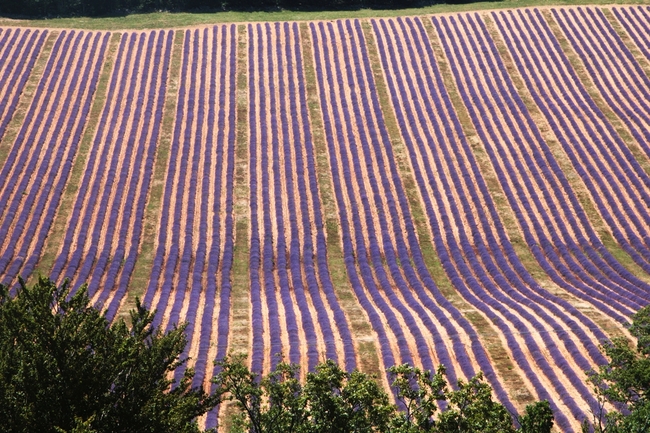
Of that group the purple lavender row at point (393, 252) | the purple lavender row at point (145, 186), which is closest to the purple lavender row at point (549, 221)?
the purple lavender row at point (393, 252)

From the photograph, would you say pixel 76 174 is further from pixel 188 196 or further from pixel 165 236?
pixel 165 236

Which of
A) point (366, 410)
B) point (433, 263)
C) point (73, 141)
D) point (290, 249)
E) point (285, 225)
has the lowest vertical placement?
point (366, 410)

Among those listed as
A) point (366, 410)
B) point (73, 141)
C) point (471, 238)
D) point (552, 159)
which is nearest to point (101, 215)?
point (73, 141)

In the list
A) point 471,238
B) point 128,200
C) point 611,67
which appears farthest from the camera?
point 611,67

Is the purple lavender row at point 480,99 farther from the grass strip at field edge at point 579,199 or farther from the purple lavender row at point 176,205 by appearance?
the purple lavender row at point 176,205

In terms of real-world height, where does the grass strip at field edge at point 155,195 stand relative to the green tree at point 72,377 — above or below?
above

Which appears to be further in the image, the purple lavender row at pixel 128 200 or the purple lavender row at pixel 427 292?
the purple lavender row at pixel 128 200

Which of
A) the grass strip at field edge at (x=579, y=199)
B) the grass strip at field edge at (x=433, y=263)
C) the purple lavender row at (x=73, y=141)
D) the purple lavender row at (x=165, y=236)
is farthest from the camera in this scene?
the purple lavender row at (x=73, y=141)

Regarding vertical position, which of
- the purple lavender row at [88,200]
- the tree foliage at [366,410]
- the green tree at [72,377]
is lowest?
the tree foliage at [366,410]
